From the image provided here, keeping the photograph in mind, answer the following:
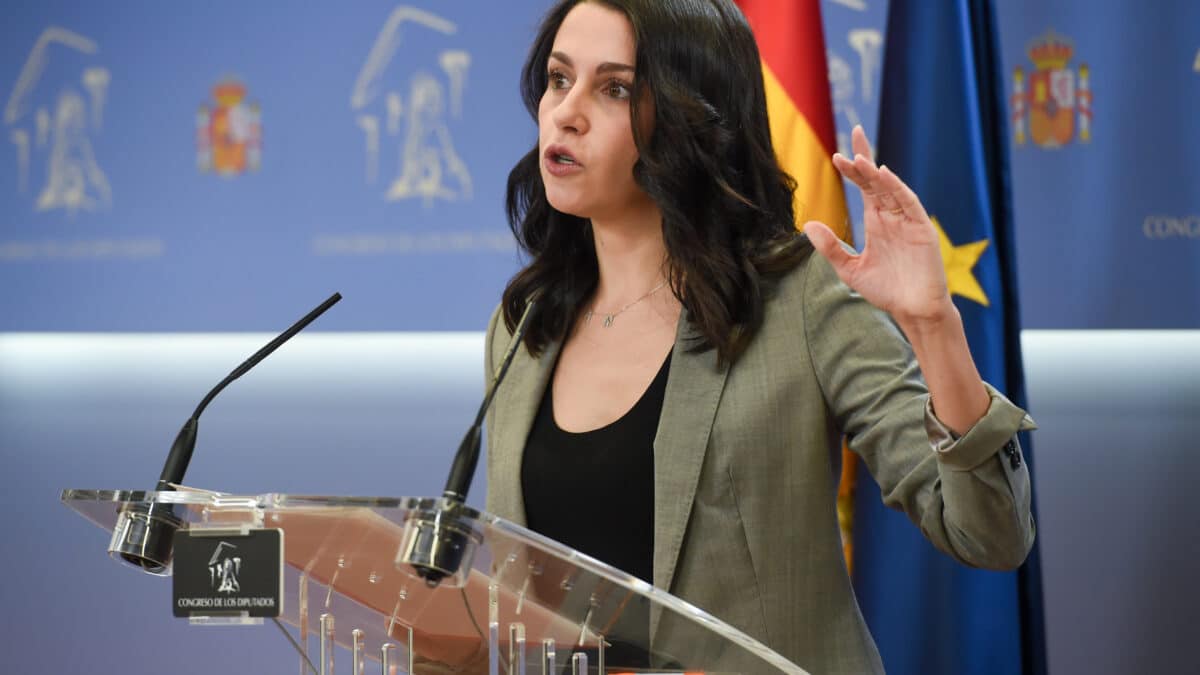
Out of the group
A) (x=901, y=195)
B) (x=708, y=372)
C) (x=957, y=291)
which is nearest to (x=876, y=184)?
(x=901, y=195)

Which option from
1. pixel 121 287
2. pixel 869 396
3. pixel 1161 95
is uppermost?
pixel 1161 95

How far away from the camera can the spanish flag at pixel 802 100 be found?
236cm

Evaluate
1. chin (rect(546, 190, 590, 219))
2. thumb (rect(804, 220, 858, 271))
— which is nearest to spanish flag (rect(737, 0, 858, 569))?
chin (rect(546, 190, 590, 219))

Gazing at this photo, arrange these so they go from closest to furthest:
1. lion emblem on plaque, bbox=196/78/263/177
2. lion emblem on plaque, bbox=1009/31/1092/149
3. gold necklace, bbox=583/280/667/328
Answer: gold necklace, bbox=583/280/667/328 → lion emblem on plaque, bbox=1009/31/1092/149 → lion emblem on plaque, bbox=196/78/263/177

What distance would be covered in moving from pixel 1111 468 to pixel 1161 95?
788 mm

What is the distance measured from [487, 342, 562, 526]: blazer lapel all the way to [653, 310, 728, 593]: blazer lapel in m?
0.20

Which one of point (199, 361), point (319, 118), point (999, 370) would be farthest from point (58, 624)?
point (999, 370)

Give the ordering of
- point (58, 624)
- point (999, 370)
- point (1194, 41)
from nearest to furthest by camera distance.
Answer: point (999, 370)
point (1194, 41)
point (58, 624)

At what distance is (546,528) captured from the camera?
1.48 m

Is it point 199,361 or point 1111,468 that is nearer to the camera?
point 1111,468

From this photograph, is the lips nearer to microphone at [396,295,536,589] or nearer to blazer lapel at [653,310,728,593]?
blazer lapel at [653,310,728,593]

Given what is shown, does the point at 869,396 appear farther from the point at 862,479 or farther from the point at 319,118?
the point at 319,118

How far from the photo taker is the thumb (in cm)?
117

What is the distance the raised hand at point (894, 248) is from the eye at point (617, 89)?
42 cm
